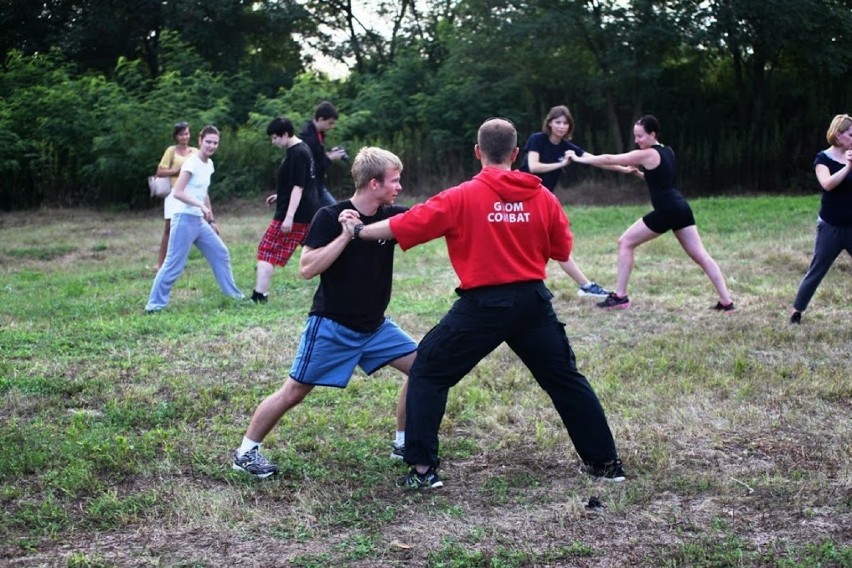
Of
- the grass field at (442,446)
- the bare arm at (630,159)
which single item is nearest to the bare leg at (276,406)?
the grass field at (442,446)

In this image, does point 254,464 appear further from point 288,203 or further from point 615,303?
point 615,303

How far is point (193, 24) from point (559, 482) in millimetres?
28012

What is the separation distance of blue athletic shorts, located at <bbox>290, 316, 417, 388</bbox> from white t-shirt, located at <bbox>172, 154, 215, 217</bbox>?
5.39 meters

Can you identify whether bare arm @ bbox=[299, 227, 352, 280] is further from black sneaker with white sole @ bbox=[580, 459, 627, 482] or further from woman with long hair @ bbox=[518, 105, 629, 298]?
woman with long hair @ bbox=[518, 105, 629, 298]

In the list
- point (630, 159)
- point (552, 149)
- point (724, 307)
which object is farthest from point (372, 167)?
point (724, 307)

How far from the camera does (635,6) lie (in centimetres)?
2284

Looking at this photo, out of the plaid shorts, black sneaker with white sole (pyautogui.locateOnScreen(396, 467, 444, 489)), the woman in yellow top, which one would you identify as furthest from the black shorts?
the woman in yellow top

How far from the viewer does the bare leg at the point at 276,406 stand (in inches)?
206

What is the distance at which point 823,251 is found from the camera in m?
8.90

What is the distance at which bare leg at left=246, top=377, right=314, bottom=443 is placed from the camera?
5230mm

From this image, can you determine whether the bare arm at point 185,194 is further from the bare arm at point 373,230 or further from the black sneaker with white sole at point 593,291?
the bare arm at point 373,230

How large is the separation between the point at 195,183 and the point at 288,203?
955mm

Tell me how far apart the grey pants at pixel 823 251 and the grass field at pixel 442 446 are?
30 cm

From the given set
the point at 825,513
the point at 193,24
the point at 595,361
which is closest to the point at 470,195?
the point at 825,513
